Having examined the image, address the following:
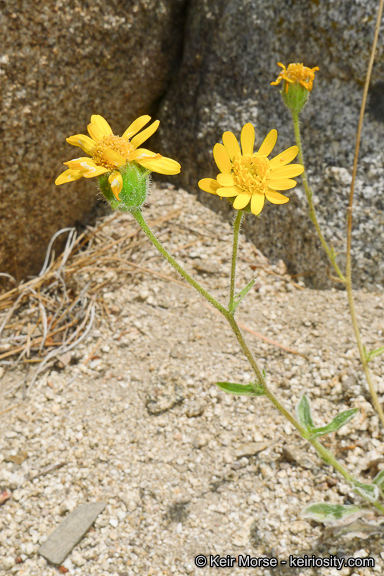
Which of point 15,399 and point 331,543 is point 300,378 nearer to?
point 331,543

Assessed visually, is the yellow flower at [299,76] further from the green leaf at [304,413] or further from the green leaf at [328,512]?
the green leaf at [328,512]

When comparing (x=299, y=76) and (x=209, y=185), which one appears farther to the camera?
(x=299, y=76)

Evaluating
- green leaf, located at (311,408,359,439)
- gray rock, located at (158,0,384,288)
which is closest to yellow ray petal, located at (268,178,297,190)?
green leaf, located at (311,408,359,439)

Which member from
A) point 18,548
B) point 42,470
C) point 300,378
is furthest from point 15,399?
point 300,378

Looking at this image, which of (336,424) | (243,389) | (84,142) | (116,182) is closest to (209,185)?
(116,182)

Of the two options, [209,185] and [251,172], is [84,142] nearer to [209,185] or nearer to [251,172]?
[209,185]

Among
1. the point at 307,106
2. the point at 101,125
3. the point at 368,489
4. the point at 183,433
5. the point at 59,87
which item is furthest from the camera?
the point at 307,106
